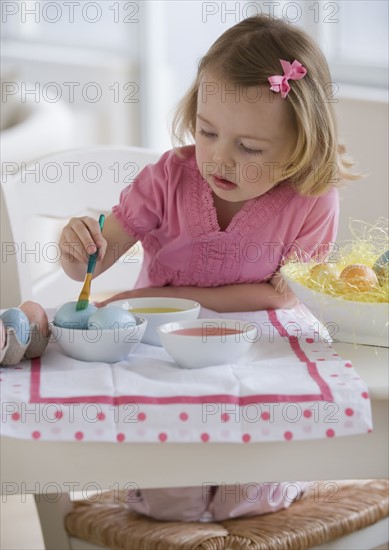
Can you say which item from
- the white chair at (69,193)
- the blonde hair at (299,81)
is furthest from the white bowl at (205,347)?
the white chair at (69,193)

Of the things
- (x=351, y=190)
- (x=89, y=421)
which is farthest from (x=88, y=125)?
(x=89, y=421)

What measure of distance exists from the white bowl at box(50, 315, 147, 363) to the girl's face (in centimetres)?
40

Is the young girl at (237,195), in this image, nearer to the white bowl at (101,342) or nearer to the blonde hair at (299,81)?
the blonde hair at (299,81)

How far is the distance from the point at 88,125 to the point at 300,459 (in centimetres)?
427

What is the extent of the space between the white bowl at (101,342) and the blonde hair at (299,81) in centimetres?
50

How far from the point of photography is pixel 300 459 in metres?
0.99

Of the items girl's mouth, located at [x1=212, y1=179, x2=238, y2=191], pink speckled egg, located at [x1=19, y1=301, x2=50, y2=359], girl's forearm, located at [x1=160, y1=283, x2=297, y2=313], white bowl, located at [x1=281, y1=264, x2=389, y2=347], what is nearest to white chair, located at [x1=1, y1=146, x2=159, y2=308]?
girl's forearm, located at [x1=160, y1=283, x2=297, y2=313]

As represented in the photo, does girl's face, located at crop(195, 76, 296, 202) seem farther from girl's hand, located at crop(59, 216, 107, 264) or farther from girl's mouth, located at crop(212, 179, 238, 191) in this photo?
girl's hand, located at crop(59, 216, 107, 264)

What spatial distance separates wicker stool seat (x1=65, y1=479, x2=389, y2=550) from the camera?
125cm

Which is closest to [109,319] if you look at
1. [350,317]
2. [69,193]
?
[350,317]

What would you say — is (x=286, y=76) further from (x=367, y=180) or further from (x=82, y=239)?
(x=367, y=180)

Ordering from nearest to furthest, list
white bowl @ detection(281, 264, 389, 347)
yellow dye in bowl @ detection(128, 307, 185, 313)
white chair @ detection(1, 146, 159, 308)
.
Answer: white bowl @ detection(281, 264, 389, 347) → yellow dye in bowl @ detection(128, 307, 185, 313) → white chair @ detection(1, 146, 159, 308)

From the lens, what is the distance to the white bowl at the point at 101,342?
1.07 metres

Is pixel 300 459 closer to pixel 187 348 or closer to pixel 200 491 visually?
pixel 187 348
